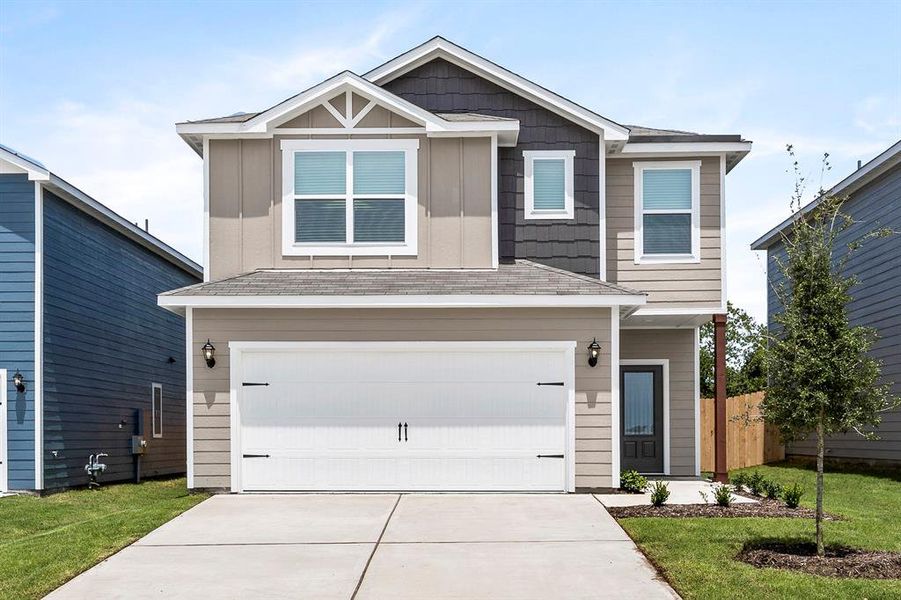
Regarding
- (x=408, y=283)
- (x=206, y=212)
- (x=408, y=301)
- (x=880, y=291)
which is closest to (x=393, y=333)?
(x=408, y=301)

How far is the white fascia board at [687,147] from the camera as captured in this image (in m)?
15.6

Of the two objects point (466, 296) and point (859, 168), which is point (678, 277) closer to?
point (466, 296)

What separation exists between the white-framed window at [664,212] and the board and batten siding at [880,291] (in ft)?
9.29

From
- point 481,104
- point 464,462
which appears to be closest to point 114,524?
point 464,462

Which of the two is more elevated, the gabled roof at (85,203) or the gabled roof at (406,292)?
the gabled roof at (85,203)

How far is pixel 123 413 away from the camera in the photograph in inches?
781

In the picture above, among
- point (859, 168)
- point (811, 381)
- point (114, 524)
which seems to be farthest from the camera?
point (859, 168)

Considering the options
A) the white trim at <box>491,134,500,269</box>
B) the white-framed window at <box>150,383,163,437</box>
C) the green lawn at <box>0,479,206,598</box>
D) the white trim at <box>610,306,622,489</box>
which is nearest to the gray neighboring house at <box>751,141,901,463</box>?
the white trim at <box>610,306,622,489</box>

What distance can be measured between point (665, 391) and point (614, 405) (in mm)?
4145

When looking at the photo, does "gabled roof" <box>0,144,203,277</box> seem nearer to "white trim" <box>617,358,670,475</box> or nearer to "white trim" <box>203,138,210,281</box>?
"white trim" <box>203,138,210,281</box>

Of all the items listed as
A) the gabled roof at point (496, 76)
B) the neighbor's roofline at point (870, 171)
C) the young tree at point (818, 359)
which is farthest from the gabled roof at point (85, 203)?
the neighbor's roofline at point (870, 171)

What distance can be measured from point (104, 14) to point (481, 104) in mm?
5953

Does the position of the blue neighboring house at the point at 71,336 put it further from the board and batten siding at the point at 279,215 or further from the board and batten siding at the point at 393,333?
the board and batten siding at the point at 393,333

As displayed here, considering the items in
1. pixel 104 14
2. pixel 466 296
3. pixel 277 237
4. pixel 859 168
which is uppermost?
pixel 104 14
